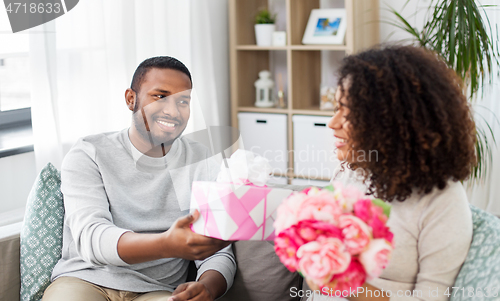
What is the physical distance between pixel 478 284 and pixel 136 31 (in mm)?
2314

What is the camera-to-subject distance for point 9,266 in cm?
150

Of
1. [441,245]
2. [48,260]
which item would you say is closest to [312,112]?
[48,260]

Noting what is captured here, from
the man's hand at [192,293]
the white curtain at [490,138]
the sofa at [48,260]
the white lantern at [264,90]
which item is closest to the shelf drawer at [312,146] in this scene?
the white lantern at [264,90]

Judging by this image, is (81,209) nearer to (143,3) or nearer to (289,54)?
(143,3)

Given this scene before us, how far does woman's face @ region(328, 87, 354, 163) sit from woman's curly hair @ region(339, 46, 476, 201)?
2 centimetres

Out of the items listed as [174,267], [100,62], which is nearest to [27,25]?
[100,62]

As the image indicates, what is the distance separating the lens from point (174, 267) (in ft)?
4.90

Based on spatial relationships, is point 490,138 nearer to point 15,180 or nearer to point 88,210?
point 88,210

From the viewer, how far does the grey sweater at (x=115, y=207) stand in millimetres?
1311

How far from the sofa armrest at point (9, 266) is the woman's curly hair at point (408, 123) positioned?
111 cm

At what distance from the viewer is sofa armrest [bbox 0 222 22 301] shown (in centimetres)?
149

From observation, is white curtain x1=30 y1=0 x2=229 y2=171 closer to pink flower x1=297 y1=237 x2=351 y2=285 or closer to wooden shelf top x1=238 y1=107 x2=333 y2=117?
wooden shelf top x1=238 y1=107 x2=333 y2=117

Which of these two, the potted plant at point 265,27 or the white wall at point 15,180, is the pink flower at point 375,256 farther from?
the potted plant at point 265,27

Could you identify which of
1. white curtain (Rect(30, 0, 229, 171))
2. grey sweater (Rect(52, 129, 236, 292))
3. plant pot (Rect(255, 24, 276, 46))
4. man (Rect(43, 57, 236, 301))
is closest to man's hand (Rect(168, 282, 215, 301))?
man (Rect(43, 57, 236, 301))
